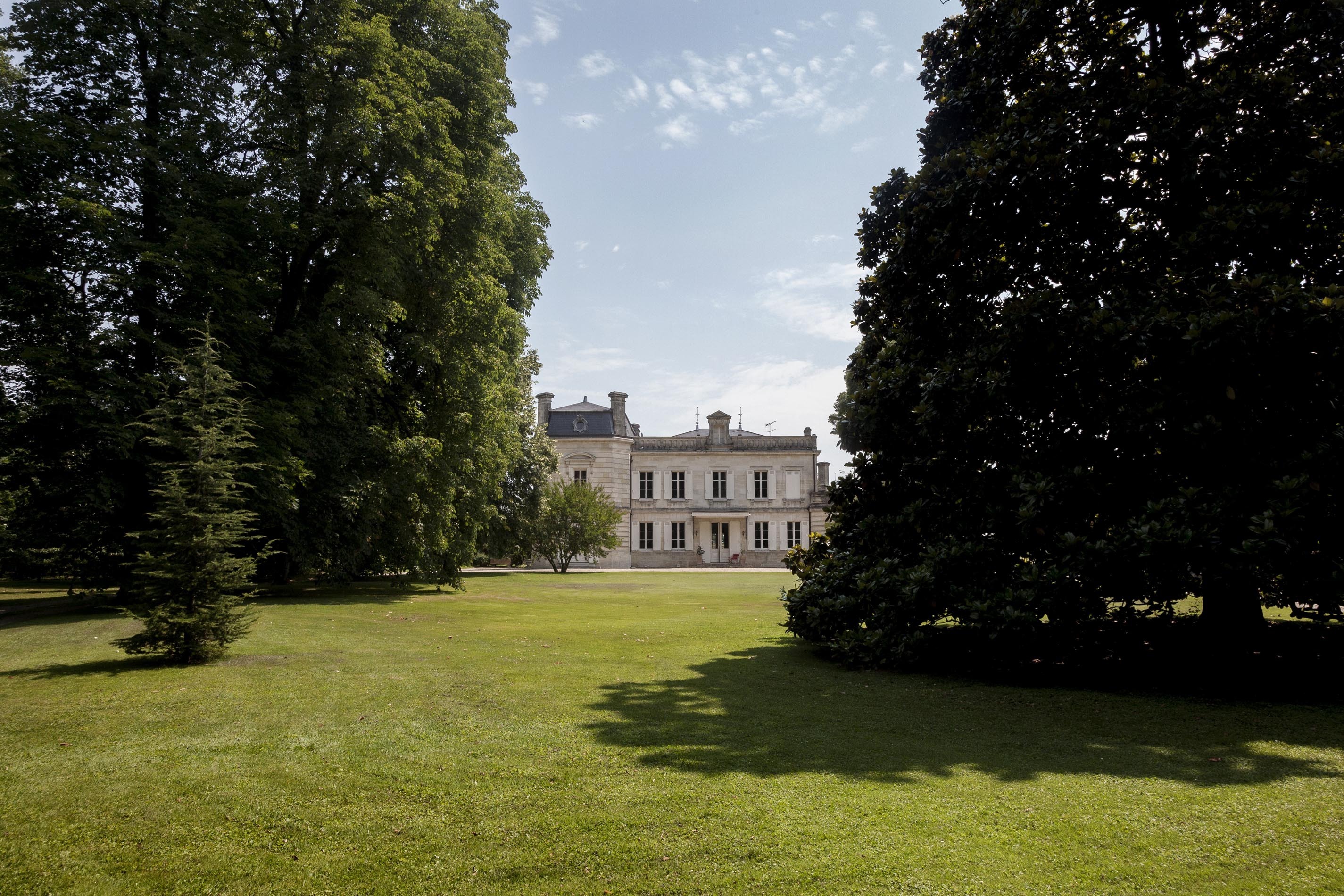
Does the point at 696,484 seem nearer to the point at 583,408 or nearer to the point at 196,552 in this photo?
the point at 583,408

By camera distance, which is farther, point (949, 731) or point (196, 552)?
point (196, 552)

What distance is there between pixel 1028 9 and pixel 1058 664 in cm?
781

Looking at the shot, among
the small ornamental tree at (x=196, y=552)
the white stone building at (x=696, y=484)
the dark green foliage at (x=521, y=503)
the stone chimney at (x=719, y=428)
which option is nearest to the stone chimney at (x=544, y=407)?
the white stone building at (x=696, y=484)

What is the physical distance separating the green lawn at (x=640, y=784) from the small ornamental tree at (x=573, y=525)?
29.7m

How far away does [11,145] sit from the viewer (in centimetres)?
1355

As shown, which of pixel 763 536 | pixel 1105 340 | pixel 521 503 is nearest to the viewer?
pixel 1105 340

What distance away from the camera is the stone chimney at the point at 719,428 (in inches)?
2141

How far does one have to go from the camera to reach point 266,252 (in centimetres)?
1593

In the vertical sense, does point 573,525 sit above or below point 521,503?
below

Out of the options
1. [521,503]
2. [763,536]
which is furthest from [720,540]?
[521,503]

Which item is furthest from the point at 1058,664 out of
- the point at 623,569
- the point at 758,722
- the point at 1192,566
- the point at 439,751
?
the point at 623,569

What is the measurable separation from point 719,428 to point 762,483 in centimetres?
509

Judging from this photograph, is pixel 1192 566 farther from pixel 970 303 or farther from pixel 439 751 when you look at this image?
pixel 439 751

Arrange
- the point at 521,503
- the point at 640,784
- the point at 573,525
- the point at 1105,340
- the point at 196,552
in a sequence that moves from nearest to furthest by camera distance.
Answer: the point at 640,784 → the point at 1105,340 → the point at 196,552 → the point at 521,503 → the point at 573,525
